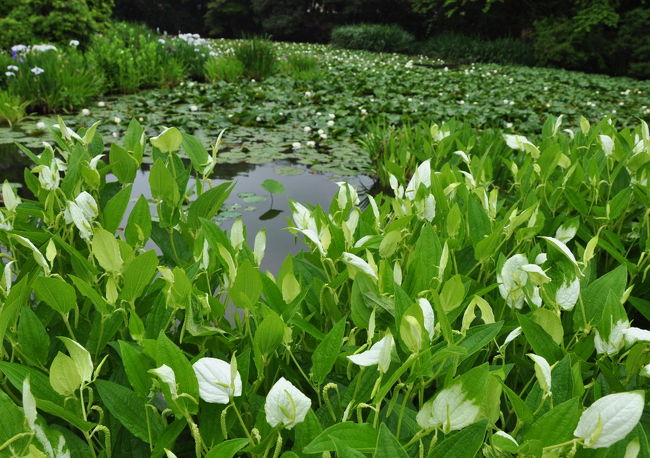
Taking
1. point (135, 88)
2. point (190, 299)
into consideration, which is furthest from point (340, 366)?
point (135, 88)

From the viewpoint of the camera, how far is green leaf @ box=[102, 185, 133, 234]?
1058 millimetres

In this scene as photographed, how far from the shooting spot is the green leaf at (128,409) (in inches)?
25.7

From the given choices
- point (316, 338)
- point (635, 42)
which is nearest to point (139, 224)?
point (316, 338)

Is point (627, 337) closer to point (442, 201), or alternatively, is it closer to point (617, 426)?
point (617, 426)

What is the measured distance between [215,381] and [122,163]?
2.53 feet

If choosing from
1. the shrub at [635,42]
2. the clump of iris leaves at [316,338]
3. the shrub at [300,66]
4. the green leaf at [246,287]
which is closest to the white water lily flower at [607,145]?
the clump of iris leaves at [316,338]

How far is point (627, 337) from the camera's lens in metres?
0.69

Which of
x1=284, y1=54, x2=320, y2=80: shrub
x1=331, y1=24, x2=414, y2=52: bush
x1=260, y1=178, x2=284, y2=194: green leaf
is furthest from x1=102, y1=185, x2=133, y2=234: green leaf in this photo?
x1=331, y1=24, x2=414, y2=52: bush

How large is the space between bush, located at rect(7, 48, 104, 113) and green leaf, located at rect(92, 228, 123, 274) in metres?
5.00

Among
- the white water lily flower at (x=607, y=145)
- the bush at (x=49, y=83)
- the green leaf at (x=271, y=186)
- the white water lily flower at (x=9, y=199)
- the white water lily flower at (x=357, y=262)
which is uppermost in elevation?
the white water lily flower at (x=607, y=145)

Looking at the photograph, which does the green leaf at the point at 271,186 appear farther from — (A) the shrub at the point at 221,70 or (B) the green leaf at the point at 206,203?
(A) the shrub at the point at 221,70

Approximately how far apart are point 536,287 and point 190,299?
0.55 m

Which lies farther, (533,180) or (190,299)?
(533,180)

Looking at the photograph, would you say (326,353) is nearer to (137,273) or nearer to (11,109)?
(137,273)
